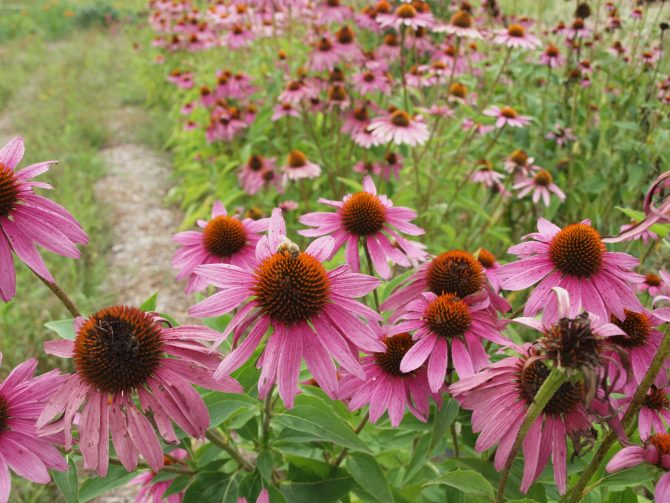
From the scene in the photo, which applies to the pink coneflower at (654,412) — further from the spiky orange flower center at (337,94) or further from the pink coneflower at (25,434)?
the spiky orange flower center at (337,94)

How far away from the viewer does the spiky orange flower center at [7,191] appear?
755 mm

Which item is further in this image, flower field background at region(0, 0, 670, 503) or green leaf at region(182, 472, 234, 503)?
green leaf at region(182, 472, 234, 503)

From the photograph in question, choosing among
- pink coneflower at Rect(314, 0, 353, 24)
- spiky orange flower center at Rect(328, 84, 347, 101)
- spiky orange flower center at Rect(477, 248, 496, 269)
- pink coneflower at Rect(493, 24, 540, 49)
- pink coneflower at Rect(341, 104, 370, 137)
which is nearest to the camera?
spiky orange flower center at Rect(477, 248, 496, 269)

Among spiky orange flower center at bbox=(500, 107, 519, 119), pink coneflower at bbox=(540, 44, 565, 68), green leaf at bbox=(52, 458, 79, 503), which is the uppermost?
pink coneflower at bbox=(540, 44, 565, 68)

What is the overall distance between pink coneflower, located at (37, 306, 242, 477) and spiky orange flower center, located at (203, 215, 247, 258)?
0.36m

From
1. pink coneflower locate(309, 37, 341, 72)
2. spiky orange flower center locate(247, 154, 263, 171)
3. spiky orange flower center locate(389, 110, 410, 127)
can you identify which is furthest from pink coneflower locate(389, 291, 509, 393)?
pink coneflower locate(309, 37, 341, 72)

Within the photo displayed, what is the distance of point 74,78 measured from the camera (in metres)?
6.44

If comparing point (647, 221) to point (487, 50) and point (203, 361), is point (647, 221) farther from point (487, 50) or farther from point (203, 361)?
point (487, 50)

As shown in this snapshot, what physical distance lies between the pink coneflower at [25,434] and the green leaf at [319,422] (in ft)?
1.05

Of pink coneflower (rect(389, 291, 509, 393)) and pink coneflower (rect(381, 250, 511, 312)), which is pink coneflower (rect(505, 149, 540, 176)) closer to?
pink coneflower (rect(381, 250, 511, 312))

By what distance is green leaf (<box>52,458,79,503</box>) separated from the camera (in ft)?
2.50

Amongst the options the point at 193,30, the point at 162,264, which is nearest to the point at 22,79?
the point at 193,30

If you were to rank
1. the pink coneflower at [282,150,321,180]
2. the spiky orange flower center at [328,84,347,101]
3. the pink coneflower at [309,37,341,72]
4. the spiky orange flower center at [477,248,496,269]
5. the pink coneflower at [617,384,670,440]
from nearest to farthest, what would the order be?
the pink coneflower at [617,384,670,440]
the spiky orange flower center at [477,248,496,269]
the pink coneflower at [282,150,321,180]
the spiky orange flower center at [328,84,347,101]
the pink coneflower at [309,37,341,72]

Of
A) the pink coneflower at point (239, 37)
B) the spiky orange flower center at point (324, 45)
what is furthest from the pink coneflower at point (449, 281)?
the pink coneflower at point (239, 37)
